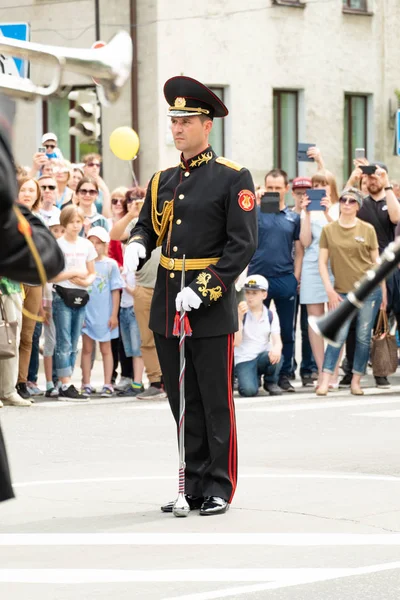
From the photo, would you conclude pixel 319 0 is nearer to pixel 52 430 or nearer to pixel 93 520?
pixel 52 430

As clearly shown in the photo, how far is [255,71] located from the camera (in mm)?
31672

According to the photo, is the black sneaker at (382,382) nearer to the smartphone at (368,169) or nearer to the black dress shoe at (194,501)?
the smartphone at (368,169)

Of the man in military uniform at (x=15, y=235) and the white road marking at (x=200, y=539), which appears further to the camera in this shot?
the white road marking at (x=200, y=539)

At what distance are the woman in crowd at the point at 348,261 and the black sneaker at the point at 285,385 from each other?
41 centimetres

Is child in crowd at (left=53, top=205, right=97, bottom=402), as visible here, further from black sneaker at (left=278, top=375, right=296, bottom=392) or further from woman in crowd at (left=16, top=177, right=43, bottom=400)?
black sneaker at (left=278, top=375, right=296, bottom=392)

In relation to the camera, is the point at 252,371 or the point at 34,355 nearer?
the point at 34,355

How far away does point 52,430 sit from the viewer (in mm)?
11367

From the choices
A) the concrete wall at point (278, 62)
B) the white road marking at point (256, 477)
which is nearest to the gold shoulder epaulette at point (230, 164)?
the white road marking at point (256, 477)

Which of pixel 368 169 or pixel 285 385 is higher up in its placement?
pixel 368 169

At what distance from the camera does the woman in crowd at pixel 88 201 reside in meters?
14.8

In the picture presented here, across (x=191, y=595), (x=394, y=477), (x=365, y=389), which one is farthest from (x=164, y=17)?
(x=191, y=595)

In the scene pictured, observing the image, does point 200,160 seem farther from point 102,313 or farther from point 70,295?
point 102,313

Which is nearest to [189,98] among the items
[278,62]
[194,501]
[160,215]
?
[160,215]

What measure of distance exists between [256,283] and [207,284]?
255 inches
